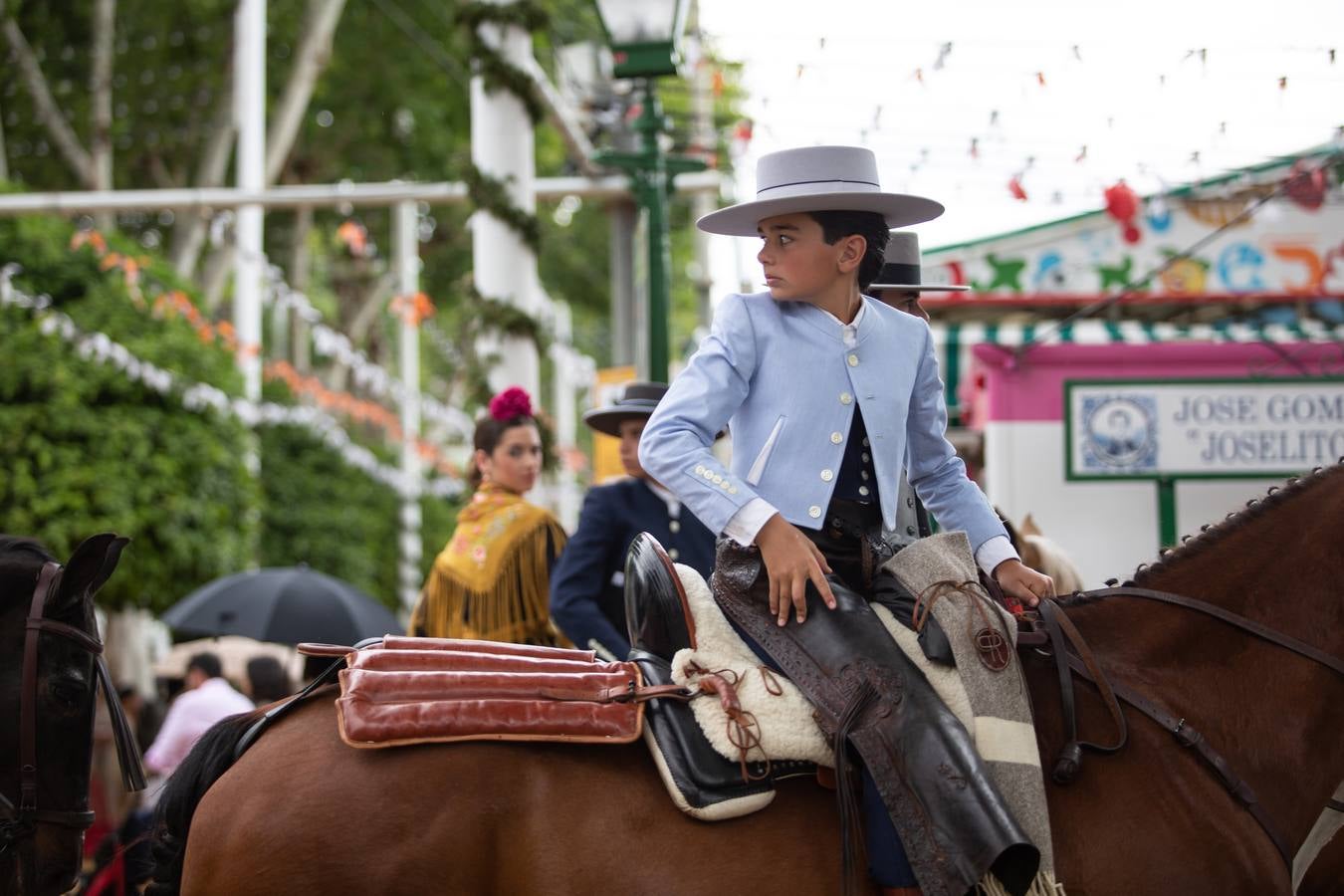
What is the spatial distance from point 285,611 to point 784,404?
6.75 m

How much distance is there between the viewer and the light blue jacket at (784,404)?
3533 mm

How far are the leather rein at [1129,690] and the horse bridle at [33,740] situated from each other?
245 cm

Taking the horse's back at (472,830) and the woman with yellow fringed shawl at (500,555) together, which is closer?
the horse's back at (472,830)

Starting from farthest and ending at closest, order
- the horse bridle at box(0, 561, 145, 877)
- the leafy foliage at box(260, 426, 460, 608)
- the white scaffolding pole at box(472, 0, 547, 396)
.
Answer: the leafy foliage at box(260, 426, 460, 608)
the white scaffolding pole at box(472, 0, 547, 396)
the horse bridle at box(0, 561, 145, 877)

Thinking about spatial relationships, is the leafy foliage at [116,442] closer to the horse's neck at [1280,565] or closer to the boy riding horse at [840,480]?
the boy riding horse at [840,480]

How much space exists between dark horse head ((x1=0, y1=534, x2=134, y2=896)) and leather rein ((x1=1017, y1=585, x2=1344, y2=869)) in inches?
97.5

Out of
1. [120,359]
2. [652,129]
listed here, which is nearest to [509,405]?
[652,129]

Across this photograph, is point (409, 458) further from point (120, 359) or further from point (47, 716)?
point (47, 716)

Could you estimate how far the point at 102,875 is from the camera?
5312 mm

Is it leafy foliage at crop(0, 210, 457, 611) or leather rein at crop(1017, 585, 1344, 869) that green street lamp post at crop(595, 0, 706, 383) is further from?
leafy foliage at crop(0, 210, 457, 611)

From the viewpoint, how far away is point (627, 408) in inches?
254

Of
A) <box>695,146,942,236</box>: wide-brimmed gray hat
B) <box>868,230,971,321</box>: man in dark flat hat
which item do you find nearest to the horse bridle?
<box>695,146,942,236</box>: wide-brimmed gray hat

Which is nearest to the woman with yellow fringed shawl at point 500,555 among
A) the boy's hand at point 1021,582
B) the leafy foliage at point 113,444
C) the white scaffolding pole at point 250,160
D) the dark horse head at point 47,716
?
the dark horse head at point 47,716

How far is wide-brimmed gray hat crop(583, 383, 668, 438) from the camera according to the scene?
21.2 feet
